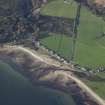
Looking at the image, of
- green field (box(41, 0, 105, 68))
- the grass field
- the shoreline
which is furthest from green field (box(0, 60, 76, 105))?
green field (box(41, 0, 105, 68))

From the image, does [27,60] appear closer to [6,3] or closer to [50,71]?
[50,71]

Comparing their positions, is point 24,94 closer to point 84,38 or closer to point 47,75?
point 47,75

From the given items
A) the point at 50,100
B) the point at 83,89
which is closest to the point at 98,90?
the point at 83,89

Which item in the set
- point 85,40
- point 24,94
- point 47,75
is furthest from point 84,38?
point 24,94

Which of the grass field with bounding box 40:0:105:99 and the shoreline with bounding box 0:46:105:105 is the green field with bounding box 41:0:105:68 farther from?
the shoreline with bounding box 0:46:105:105

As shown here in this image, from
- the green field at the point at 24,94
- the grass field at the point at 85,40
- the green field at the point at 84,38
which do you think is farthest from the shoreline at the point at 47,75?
the green field at the point at 84,38

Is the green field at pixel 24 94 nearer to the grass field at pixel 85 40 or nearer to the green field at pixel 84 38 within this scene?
the grass field at pixel 85 40

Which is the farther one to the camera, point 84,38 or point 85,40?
point 84,38
